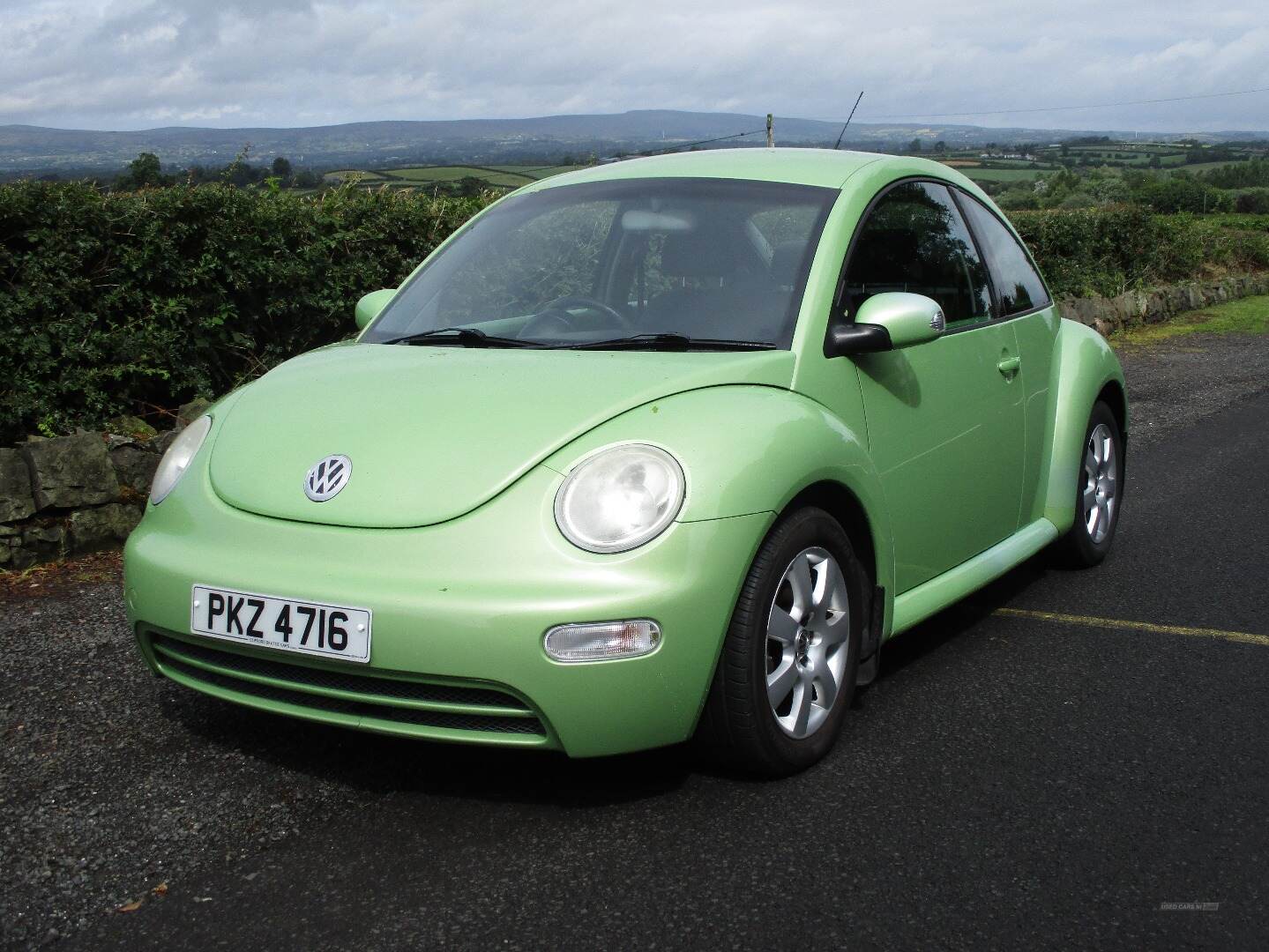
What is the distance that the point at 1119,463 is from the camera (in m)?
5.81

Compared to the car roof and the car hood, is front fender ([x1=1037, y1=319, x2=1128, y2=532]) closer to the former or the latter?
the car roof

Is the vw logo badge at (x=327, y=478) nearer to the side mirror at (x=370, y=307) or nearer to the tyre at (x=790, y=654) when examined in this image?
the tyre at (x=790, y=654)

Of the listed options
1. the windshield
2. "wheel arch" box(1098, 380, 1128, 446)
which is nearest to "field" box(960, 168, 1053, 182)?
"wheel arch" box(1098, 380, 1128, 446)

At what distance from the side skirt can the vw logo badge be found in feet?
5.35

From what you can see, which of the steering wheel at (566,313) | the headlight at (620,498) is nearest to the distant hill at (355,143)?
the steering wheel at (566,313)

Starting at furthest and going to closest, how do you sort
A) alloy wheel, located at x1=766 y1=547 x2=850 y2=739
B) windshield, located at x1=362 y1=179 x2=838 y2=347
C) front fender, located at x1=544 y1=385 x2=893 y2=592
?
windshield, located at x1=362 y1=179 x2=838 y2=347, alloy wheel, located at x1=766 y1=547 x2=850 y2=739, front fender, located at x1=544 y1=385 x2=893 y2=592

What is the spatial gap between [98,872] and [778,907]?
1504mm

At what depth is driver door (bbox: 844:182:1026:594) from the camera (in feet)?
12.9

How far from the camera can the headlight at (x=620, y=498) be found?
3.02m

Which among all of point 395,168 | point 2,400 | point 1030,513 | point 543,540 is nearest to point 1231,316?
point 395,168

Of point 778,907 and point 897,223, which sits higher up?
point 897,223

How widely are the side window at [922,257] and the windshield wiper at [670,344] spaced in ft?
1.36

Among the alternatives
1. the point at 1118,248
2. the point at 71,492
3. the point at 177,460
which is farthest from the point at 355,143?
the point at 177,460

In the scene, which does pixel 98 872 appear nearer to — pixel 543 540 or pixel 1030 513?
→ pixel 543 540
